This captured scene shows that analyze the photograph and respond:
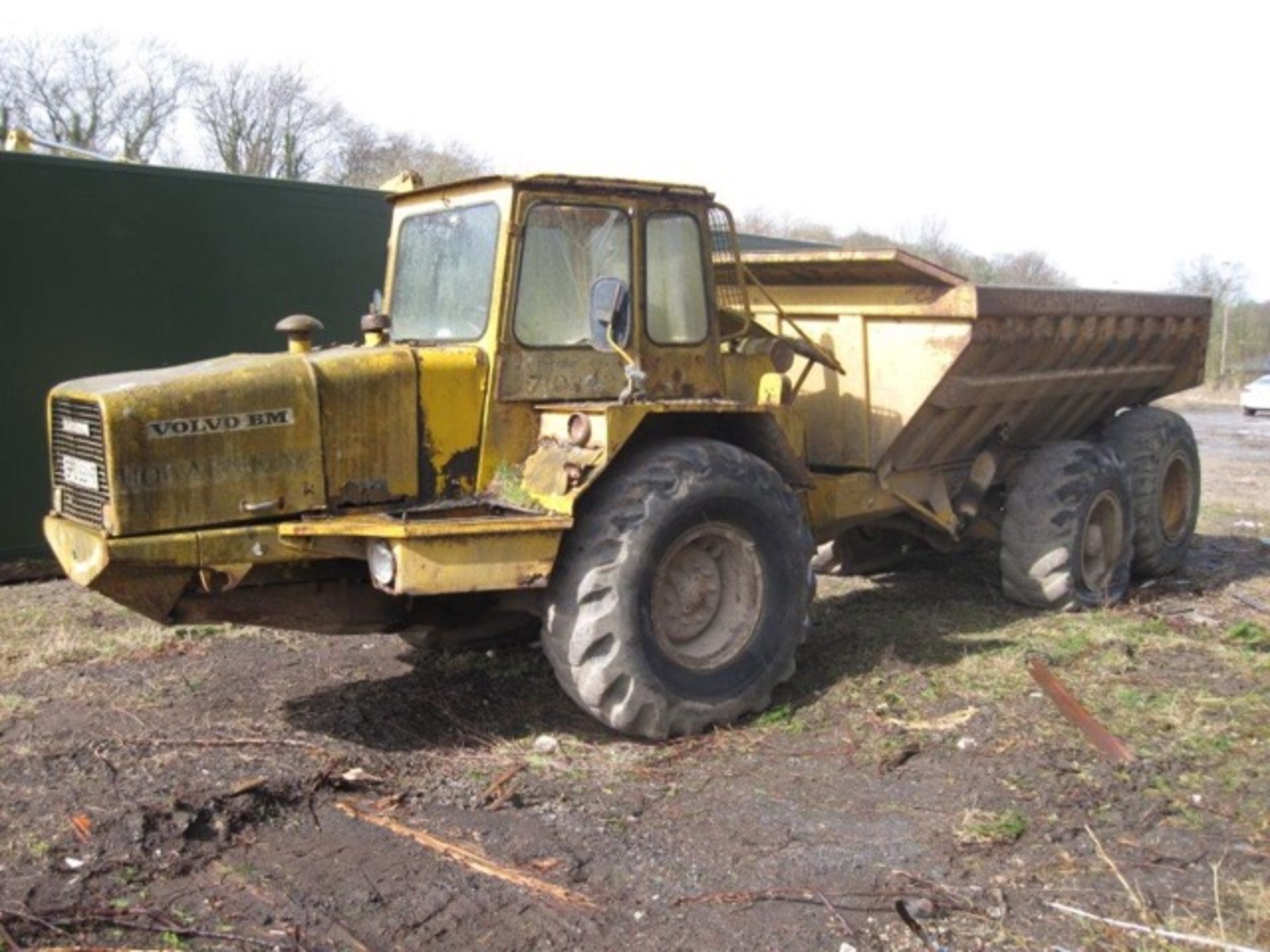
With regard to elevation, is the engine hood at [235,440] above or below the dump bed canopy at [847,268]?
below

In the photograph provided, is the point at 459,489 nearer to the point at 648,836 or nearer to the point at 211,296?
the point at 648,836

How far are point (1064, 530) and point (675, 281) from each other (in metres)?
3.10

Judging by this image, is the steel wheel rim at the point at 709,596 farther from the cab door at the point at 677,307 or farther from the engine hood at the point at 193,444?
the engine hood at the point at 193,444

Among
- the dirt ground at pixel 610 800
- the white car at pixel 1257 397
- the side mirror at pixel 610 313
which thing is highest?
the side mirror at pixel 610 313

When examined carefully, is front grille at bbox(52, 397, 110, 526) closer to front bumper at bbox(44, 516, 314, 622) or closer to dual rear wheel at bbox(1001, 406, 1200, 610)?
front bumper at bbox(44, 516, 314, 622)

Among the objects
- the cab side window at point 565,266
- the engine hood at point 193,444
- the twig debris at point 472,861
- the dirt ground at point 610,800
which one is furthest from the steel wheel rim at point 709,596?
the engine hood at point 193,444

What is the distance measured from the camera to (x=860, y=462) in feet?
22.4

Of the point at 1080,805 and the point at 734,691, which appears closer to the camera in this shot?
the point at 1080,805

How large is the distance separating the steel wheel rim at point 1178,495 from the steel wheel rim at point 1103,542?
50.6 inches

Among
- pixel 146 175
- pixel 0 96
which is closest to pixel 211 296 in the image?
pixel 146 175

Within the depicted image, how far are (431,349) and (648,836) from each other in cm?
213

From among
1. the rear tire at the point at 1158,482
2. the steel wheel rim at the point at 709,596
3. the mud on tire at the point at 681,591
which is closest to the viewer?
the mud on tire at the point at 681,591

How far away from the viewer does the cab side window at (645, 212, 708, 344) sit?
5.54 m

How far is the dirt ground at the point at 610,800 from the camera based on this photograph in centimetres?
366
